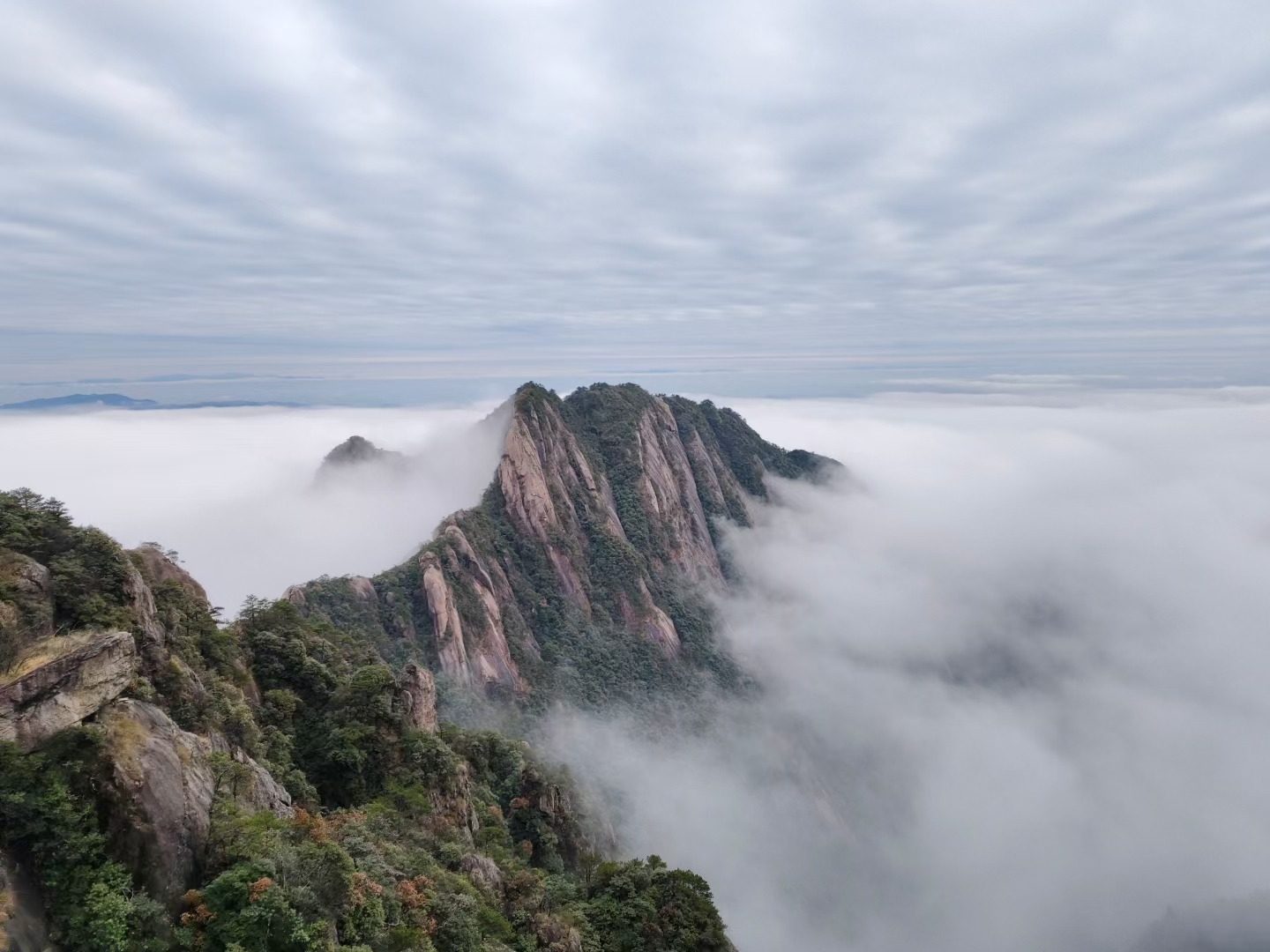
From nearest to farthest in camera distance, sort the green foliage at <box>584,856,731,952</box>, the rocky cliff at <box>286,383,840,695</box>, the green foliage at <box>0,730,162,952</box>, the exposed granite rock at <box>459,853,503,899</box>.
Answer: the green foliage at <box>0,730,162,952</box>
the exposed granite rock at <box>459,853,503,899</box>
the green foliage at <box>584,856,731,952</box>
the rocky cliff at <box>286,383,840,695</box>

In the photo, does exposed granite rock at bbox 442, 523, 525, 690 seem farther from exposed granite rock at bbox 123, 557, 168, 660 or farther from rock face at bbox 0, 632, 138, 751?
rock face at bbox 0, 632, 138, 751

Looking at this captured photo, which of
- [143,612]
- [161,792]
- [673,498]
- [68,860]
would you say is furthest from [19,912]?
[673,498]

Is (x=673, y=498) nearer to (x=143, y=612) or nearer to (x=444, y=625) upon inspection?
(x=444, y=625)

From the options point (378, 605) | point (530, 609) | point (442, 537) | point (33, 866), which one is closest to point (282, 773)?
point (33, 866)

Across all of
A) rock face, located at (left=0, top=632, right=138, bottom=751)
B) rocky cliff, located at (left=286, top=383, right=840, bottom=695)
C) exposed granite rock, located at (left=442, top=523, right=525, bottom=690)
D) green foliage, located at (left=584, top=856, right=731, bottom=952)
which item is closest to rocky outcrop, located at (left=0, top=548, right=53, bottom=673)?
rock face, located at (left=0, top=632, right=138, bottom=751)

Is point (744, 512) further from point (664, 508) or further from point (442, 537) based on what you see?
point (442, 537)

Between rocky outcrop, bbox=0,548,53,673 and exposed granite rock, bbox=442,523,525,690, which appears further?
exposed granite rock, bbox=442,523,525,690

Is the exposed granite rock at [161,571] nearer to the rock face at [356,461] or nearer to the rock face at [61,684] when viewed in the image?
the rock face at [61,684]

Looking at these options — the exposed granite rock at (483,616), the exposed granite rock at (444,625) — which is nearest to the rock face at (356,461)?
the exposed granite rock at (483,616)
